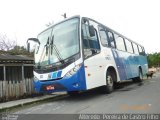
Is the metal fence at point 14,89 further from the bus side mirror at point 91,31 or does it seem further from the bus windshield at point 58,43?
the bus side mirror at point 91,31

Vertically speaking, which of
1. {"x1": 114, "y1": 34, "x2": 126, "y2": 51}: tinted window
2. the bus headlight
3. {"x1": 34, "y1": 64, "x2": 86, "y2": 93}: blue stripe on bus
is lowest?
{"x1": 34, "y1": 64, "x2": 86, "y2": 93}: blue stripe on bus

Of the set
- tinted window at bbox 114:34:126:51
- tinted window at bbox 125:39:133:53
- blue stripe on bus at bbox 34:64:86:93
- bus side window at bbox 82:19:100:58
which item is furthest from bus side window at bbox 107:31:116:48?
blue stripe on bus at bbox 34:64:86:93

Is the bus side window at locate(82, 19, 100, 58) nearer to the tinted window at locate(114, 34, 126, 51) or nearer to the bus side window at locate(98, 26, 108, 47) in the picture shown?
the bus side window at locate(98, 26, 108, 47)

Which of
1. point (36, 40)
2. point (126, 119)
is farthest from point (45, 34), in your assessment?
point (126, 119)

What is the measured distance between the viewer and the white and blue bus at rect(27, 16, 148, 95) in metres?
9.57

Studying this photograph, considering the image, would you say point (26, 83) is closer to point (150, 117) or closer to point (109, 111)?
point (109, 111)

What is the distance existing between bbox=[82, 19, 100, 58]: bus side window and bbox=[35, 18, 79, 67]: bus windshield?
0.35 meters

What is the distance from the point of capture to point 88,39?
10.4 meters

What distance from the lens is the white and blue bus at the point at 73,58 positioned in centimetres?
957

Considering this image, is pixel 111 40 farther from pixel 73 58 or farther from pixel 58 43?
pixel 73 58

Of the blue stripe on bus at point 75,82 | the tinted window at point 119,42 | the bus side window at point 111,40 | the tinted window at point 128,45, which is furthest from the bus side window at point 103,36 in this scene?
the tinted window at point 128,45

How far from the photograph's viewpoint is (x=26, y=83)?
1328 cm

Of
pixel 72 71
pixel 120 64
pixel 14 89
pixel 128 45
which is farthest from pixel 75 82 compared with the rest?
pixel 128 45

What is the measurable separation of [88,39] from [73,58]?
1.28 m
